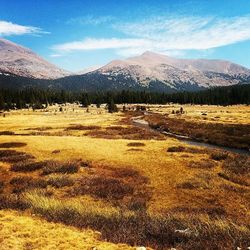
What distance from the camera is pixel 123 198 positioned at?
26500 millimetres

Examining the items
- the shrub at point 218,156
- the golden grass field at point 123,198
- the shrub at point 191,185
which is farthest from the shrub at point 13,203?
the shrub at point 218,156

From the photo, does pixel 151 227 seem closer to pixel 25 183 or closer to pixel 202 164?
pixel 25 183

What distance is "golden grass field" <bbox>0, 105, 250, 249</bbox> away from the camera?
1648 centimetres

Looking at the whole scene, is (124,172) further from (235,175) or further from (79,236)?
(79,236)

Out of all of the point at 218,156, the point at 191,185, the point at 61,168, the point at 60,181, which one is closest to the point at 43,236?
the point at 60,181

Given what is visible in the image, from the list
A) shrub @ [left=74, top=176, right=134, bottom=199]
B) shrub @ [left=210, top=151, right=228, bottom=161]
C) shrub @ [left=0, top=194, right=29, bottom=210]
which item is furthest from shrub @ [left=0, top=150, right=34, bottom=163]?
shrub @ [left=210, top=151, right=228, bottom=161]

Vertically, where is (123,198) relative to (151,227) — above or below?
below

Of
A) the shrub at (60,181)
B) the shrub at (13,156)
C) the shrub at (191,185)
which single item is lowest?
the shrub at (191,185)

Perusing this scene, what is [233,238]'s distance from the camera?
16172 millimetres

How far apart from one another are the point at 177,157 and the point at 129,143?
13114mm

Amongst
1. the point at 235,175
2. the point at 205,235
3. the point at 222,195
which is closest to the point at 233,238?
the point at 205,235

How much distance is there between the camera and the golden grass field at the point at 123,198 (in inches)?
649

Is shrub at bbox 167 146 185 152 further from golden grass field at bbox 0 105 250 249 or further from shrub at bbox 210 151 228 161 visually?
shrub at bbox 210 151 228 161

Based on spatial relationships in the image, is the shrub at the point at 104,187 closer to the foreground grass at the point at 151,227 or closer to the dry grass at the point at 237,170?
the foreground grass at the point at 151,227
